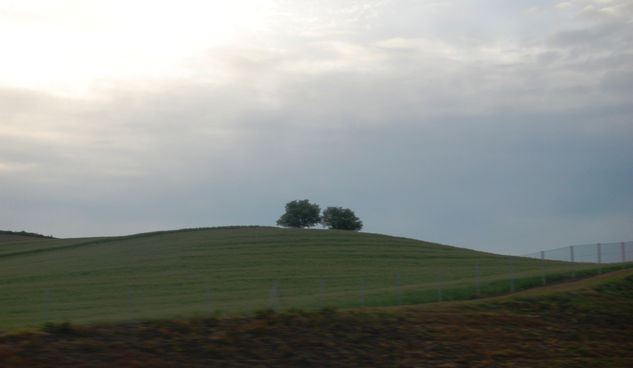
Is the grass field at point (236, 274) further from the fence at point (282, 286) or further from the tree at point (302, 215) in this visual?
the tree at point (302, 215)

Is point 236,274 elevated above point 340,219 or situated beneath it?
situated beneath

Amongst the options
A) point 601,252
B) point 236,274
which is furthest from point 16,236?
point 601,252

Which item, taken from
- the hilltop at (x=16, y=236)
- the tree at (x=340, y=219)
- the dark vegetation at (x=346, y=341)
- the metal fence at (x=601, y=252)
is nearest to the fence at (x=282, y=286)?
the metal fence at (x=601, y=252)

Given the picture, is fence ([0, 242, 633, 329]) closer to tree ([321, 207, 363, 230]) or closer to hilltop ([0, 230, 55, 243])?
hilltop ([0, 230, 55, 243])

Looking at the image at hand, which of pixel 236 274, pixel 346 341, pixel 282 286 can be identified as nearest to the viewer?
pixel 346 341

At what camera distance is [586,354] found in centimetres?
1578

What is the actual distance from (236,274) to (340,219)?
7207cm

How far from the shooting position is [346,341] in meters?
14.2

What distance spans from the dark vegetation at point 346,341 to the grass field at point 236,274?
8015mm

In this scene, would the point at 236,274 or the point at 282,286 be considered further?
the point at 236,274

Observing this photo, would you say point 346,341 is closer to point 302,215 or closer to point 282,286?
point 282,286

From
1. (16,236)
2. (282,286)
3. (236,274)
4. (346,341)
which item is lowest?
(282,286)

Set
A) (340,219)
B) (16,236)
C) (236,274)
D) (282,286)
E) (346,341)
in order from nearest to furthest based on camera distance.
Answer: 1. (346,341)
2. (282,286)
3. (236,274)
4. (16,236)
5. (340,219)

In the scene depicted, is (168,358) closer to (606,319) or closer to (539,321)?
(539,321)
